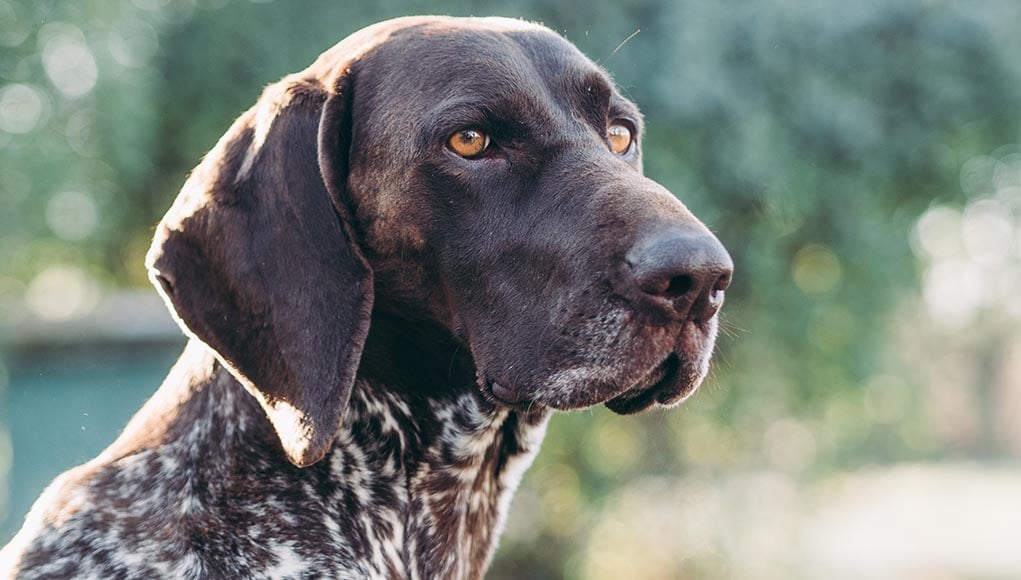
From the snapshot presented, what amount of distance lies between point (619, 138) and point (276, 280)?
1094 mm

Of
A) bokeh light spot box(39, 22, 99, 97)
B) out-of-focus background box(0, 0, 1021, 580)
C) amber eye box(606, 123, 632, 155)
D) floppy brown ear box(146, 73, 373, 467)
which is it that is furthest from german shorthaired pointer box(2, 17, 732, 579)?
bokeh light spot box(39, 22, 99, 97)

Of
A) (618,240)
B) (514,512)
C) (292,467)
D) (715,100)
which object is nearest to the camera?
(618,240)

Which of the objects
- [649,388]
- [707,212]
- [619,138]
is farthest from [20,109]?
[649,388]

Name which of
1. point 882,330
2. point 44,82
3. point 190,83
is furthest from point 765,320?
point 44,82

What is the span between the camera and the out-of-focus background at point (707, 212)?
8617mm

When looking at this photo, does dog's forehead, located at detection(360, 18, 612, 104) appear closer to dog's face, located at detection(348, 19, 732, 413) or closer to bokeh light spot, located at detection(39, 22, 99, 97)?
dog's face, located at detection(348, 19, 732, 413)

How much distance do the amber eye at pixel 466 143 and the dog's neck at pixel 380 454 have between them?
461 mm

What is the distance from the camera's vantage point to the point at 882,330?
381 inches

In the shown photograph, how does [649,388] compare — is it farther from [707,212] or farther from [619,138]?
[707,212]

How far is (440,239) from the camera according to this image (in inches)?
112

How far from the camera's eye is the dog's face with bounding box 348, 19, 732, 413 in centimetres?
260

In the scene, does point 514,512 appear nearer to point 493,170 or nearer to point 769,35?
point 769,35

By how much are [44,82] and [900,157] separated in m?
6.74

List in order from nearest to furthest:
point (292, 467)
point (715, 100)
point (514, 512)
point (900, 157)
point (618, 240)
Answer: point (618, 240) → point (292, 467) → point (715, 100) → point (900, 157) → point (514, 512)
